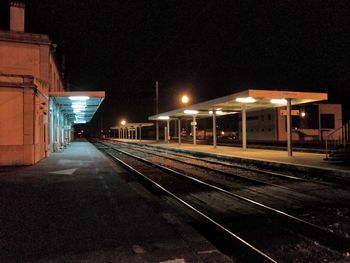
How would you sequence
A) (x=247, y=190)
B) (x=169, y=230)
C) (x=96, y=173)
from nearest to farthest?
(x=169, y=230) < (x=247, y=190) < (x=96, y=173)

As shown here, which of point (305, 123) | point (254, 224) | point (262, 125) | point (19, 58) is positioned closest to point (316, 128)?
point (305, 123)

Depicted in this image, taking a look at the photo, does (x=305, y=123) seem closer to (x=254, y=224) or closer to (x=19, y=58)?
(x=19, y=58)

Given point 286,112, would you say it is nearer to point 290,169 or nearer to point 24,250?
point 290,169

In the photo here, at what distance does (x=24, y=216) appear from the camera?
7.55 metres

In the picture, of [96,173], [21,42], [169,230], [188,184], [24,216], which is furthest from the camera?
[21,42]

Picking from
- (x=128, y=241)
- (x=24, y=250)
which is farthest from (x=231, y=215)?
(x=24, y=250)

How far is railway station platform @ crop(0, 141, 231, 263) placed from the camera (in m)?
5.13

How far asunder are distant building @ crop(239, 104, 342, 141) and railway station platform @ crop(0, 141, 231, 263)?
138ft

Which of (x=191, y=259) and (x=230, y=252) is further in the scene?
(x=230, y=252)

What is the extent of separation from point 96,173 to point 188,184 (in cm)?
469

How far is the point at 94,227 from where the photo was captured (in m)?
6.62

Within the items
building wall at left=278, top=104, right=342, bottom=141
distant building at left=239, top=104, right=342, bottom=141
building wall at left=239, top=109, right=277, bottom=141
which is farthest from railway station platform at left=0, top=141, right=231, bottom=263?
building wall at left=239, top=109, right=277, bottom=141

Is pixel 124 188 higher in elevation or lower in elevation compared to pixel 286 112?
lower

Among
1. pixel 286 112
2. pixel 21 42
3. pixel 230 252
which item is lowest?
pixel 230 252
